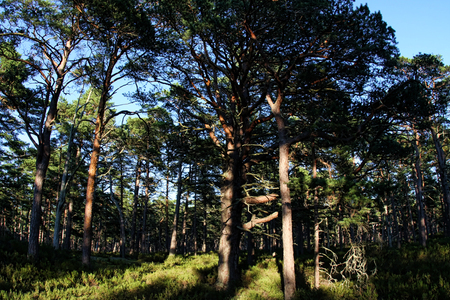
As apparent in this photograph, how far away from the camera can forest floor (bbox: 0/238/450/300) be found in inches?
283

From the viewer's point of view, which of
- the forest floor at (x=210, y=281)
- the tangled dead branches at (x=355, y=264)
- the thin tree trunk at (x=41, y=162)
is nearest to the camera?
the forest floor at (x=210, y=281)

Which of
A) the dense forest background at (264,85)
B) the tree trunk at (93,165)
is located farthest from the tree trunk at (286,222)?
the tree trunk at (93,165)

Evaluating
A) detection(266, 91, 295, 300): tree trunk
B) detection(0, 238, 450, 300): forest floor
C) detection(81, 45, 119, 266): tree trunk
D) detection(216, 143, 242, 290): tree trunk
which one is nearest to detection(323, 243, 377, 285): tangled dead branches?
detection(0, 238, 450, 300): forest floor

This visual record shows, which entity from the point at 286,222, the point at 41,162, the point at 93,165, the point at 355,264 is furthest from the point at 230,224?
the point at 41,162

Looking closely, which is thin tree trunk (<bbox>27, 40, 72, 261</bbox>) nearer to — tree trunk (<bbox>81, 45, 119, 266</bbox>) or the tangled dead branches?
tree trunk (<bbox>81, 45, 119, 266</bbox>)

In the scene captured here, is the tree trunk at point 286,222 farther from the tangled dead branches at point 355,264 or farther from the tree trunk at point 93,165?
the tree trunk at point 93,165

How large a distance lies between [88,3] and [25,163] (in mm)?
25591

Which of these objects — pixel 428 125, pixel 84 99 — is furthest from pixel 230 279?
pixel 84 99

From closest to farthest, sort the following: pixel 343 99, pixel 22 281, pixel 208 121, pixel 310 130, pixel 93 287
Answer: pixel 22 281, pixel 93 287, pixel 310 130, pixel 343 99, pixel 208 121

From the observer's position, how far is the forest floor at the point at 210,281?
718cm

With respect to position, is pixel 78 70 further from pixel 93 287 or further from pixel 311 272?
pixel 311 272

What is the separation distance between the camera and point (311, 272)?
1180cm

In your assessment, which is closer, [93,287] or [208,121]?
[93,287]

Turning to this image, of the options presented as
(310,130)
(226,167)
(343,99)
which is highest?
(343,99)
